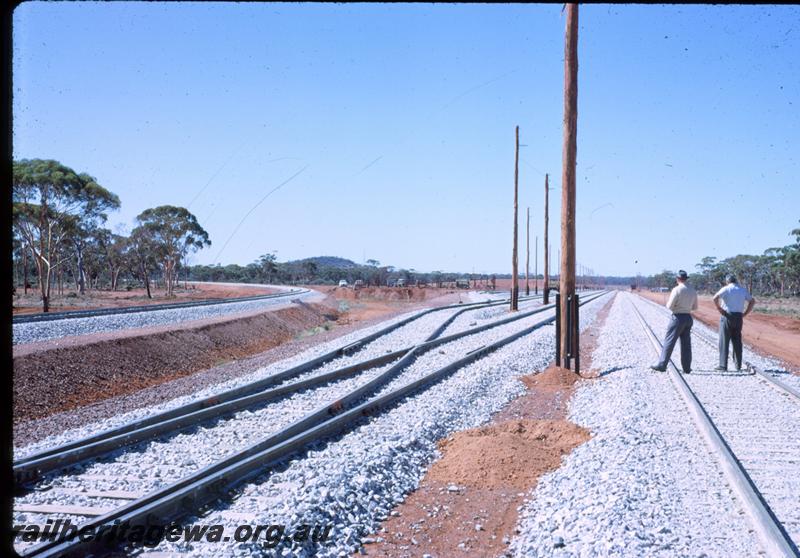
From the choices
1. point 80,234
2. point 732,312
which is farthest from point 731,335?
point 80,234

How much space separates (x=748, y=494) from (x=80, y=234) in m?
52.5

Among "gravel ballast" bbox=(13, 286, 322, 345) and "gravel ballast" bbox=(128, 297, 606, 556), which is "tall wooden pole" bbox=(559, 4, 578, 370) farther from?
"gravel ballast" bbox=(13, 286, 322, 345)

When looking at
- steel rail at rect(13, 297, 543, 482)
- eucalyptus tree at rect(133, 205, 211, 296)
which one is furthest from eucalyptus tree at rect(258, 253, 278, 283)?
steel rail at rect(13, 297, 543, 482)

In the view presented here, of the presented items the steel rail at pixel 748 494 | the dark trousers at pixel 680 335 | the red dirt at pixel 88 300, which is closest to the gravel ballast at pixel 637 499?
the steel rail at pixel 748 494

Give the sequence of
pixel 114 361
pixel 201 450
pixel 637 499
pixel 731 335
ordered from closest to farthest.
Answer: pixel 637 499 < pixel 201 450 < pixel 731 335 < pixel 114 361

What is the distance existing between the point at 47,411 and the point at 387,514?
8.45m

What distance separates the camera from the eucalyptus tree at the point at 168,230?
191 ft

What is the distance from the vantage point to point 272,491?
5406 mm

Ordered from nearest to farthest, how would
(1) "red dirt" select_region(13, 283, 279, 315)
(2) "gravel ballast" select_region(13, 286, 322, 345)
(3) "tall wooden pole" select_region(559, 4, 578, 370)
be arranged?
(3) "tall wooden pole" select_region(559, 4, 578, 370), (2) "gravel ballast" select_region(13, 286, 322, 345), (1) "red dirt" select_region(13, 283, 279, 315)

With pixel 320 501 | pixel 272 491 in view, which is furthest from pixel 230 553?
pixel 272 491

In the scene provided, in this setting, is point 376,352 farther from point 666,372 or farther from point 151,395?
point 666,372

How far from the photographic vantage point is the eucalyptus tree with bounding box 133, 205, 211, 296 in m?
58.3

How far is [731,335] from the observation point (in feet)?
37.8

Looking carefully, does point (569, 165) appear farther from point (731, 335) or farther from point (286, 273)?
point (286, 273)
